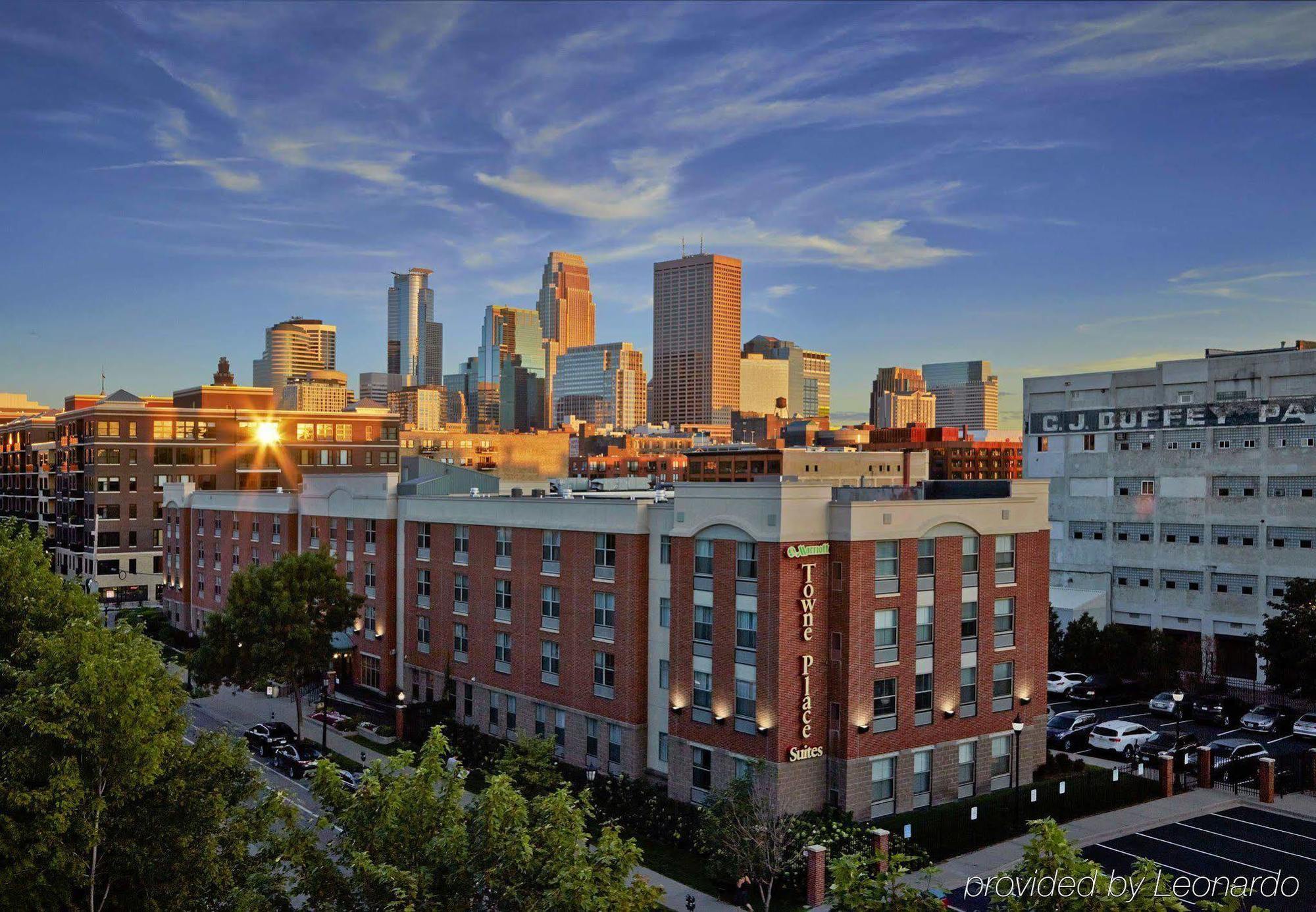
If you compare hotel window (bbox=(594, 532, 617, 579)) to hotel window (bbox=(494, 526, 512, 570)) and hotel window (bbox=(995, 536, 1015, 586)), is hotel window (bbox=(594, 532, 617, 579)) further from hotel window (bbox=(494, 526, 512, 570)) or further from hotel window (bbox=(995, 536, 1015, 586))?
hotel window (bbox=(995, 536, 1015, 586))

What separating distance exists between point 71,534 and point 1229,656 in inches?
5000

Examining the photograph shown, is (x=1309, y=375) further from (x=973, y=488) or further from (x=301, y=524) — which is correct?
(x=301, y=524)

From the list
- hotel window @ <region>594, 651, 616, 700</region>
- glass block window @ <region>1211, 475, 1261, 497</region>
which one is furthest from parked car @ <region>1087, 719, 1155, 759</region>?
glass block window @ <region>1211, 475, 1261, 497</region>

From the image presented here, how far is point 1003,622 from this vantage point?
45906 mm

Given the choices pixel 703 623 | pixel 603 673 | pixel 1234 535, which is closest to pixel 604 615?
pixel 603 673

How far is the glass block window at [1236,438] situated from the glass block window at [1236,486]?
2.23 m

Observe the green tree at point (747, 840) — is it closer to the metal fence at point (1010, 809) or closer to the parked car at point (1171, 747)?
the metal fence at point (1010, 809)

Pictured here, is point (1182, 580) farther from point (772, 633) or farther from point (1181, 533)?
point (772, 633)

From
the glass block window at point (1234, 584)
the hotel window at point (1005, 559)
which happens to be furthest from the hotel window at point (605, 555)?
the glass block window at point (1234, 584)

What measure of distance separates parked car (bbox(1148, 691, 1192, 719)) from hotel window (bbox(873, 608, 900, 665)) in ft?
101

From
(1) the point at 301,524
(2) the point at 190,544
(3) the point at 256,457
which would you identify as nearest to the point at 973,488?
(1) the point at 301,524

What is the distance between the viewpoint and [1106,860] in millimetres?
38781

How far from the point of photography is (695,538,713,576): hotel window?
43312mm

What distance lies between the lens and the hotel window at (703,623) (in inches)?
1698
